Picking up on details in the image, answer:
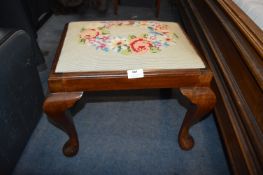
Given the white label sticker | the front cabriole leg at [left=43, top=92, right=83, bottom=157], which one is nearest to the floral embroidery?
the white label sticker

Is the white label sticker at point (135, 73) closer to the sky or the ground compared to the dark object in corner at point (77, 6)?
closer to the sky

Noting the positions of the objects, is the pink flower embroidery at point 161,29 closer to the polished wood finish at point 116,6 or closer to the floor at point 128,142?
the floor at point 128,142

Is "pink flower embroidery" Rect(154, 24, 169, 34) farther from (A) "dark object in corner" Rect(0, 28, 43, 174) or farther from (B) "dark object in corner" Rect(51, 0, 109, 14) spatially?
(B) "dark object in corner" Rect(51, 0, 109, 14)

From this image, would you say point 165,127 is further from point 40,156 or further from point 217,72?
point 40,156

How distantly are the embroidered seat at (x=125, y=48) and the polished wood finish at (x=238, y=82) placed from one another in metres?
0.16

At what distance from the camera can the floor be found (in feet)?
3.31

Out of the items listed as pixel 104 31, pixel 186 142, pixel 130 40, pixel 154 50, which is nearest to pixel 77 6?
pixel 104 31

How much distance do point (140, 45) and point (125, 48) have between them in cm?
6

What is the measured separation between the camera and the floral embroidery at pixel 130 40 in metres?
0.89

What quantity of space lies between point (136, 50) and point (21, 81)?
520mm

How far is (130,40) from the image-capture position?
94cm

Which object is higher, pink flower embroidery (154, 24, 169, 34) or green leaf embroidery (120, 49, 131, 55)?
pink flower embroidery (154, 24, 169, 34)

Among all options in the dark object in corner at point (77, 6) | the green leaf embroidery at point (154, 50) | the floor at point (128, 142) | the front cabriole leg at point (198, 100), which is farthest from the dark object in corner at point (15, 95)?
the dark object in corner at point (77, 6)

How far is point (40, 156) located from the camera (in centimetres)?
104
